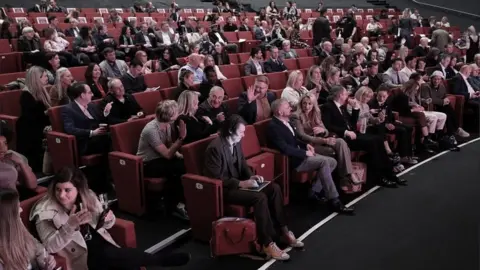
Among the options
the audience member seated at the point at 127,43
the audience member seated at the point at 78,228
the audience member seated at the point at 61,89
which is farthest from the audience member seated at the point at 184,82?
the audience member seated at the point at 127,43

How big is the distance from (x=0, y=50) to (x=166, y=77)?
265cm

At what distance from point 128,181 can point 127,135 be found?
430mm

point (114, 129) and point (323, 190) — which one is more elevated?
point (114, 129)

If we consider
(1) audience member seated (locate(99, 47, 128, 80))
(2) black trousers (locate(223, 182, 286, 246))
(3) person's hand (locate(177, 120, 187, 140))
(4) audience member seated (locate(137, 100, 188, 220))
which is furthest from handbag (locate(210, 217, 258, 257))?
(1) audience member seated (locate(99, 47, 128, 80))

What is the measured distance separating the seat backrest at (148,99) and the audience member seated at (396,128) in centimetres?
228

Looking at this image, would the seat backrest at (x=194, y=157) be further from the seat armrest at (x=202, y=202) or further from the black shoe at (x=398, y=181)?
the black shoe at (x=398, y=181)

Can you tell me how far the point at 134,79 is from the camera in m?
5.64

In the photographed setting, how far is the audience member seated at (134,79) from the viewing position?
5582 millimetres

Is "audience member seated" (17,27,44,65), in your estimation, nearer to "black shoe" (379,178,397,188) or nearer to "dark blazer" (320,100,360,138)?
"dark blazer" (320,100,360,138)

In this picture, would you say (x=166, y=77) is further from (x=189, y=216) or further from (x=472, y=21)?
(x=472, y=21)

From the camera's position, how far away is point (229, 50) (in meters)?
8.45

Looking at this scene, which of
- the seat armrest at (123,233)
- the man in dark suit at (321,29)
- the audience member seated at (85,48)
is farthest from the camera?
the man in dark suit at (321,29)

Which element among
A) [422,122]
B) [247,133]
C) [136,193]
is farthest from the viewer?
[422,122]

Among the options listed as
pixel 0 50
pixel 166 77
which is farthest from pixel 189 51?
pixel 0 50
